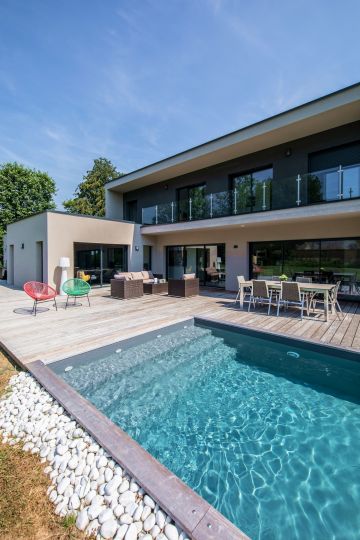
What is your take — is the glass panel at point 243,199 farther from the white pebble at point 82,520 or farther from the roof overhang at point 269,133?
the white pebble at point 82,520

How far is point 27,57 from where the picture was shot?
830cm

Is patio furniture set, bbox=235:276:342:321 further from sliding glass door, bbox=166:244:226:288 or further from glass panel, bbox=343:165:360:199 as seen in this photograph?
sliding glass door, bbox=166:244:226:288

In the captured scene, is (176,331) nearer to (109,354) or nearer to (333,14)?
(109,354)

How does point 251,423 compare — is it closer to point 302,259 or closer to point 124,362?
point 124,362

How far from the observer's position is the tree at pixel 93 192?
28.8 m

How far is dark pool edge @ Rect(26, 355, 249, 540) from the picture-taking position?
167 centimetres

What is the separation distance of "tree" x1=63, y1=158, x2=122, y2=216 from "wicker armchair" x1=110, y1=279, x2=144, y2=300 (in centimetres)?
2031

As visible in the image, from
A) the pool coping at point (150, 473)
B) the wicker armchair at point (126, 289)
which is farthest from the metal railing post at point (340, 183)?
the pool coping at point (150, 473)

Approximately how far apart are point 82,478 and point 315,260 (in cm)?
1026

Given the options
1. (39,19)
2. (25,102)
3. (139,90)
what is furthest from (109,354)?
(25,102)

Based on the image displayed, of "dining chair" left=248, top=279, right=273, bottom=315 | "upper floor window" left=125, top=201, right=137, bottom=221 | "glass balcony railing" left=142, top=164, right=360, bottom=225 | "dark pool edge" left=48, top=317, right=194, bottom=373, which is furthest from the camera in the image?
"upper floor window" left=125, top=201, right=137, bottom=221

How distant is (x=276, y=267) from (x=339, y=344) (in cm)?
642

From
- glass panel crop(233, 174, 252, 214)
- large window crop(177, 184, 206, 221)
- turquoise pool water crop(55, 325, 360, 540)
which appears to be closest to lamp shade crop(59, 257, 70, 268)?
large window crop(177, 184, 206, 221)

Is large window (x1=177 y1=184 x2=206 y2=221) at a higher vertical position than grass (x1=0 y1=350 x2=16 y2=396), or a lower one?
higher
